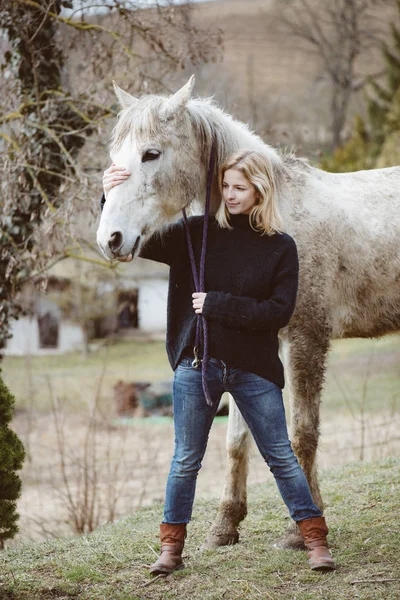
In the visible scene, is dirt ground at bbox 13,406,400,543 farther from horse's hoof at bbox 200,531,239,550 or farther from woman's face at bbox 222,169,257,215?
woman's face at bbox 222,169,257,215

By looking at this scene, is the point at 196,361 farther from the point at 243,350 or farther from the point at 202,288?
the point at 202,288

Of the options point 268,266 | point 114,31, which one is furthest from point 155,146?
point 114,31

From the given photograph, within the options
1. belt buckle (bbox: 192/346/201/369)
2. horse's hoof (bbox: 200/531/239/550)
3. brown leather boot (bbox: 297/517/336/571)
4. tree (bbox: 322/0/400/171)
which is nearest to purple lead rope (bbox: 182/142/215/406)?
belt buckle (bbox: 192/346/201/369)

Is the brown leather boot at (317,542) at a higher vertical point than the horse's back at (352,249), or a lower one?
lower

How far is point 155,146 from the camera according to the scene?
129 inches

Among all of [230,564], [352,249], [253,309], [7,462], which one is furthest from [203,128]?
[230,564]

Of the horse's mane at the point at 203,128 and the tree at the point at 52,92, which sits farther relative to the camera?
the tree at the point at 52,92

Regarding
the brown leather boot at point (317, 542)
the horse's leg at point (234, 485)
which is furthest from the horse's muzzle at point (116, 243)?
the brown leather boot at point (317, 542)

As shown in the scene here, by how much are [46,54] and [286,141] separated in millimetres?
2674

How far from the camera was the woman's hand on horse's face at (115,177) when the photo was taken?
10.3 ft

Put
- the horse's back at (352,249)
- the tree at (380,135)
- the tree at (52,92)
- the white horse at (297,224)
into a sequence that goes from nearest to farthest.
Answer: the white horse at (297,224), the horse's back at (352,249), the tree at (52,92), the tree at (380,135)

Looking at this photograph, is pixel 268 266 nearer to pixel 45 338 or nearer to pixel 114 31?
pixel 114 31

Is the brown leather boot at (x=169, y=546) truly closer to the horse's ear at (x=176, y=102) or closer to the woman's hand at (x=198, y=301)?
the woman's hand at (x=198, y=301)

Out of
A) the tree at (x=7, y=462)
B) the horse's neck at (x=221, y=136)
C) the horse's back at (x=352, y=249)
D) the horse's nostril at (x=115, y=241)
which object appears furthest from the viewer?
the horse's back at (x=352, y=249)
